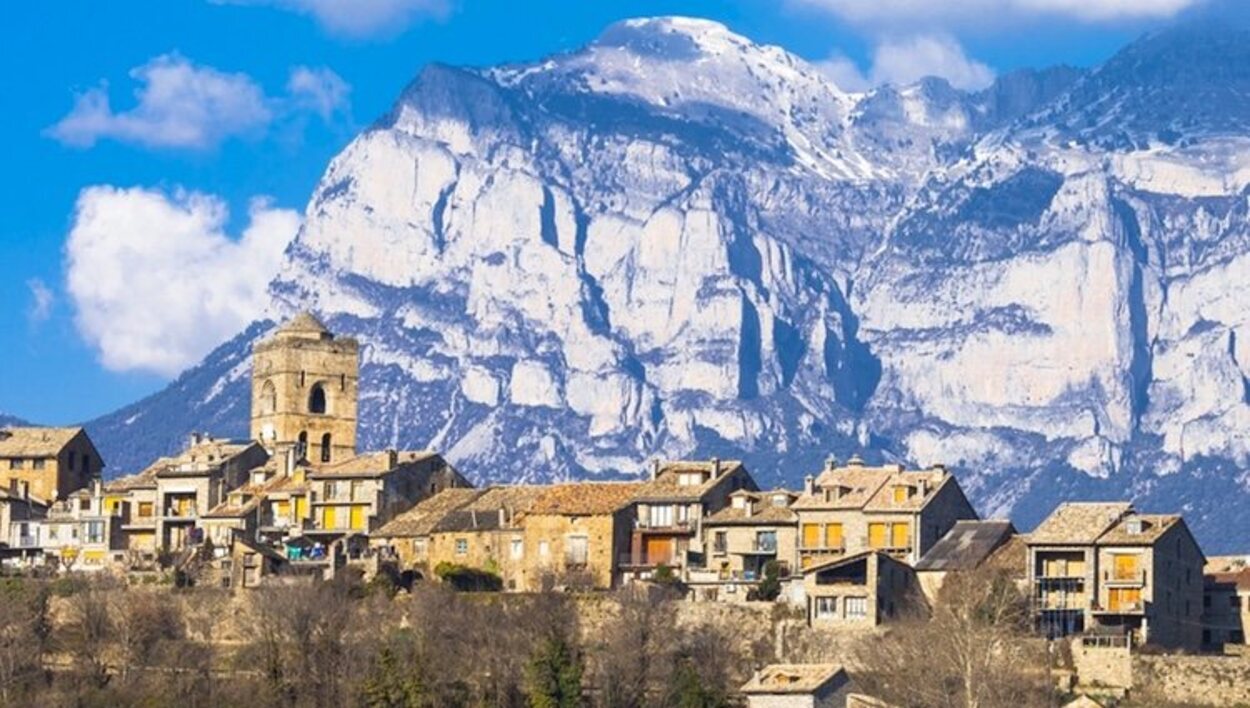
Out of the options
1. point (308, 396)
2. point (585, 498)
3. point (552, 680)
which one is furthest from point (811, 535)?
point (308, 396)

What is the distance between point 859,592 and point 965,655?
1336 centimetres

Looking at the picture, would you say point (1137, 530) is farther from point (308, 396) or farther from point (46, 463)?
point (46, 463)

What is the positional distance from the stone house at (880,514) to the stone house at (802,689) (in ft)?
52.4

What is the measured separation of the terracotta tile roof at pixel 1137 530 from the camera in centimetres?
11844

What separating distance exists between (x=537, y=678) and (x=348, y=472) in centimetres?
3296

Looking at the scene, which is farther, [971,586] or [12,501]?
[12,501]

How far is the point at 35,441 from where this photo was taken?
156875 mm

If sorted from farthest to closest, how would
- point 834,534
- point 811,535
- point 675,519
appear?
point 675,519
point 811,535
point 834,534

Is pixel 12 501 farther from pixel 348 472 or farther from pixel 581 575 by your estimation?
pixel 581 575

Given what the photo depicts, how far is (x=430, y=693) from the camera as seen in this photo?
111 meters

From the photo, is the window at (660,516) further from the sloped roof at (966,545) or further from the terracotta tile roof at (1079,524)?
the terracotta tile roof at (1079,524)

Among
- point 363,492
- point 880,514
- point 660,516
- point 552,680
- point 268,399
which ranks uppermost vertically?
point 268,399

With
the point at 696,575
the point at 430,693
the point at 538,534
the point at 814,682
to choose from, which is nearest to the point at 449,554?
the point at 538,534

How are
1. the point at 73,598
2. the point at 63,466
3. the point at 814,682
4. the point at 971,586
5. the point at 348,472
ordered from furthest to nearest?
the point at 63,466 < the point at 348,472 < the point at 73,598 < the point at 971,586 < the point at 814,682
